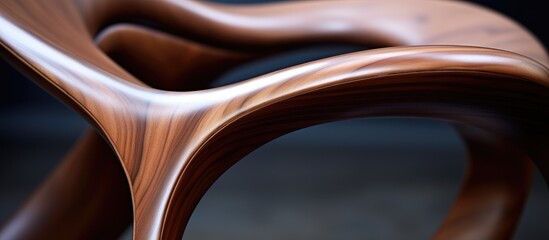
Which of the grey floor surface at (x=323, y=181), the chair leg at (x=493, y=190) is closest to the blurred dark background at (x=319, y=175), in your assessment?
the grey floor surface at (x=323, y=181)

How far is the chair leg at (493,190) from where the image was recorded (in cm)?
54

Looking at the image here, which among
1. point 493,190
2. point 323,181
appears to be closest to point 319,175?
point 323,181

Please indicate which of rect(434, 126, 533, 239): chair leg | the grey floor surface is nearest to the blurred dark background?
the grey floor surface

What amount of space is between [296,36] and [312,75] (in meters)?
0.30

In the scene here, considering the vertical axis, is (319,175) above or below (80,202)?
above

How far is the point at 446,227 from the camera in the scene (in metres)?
0.58

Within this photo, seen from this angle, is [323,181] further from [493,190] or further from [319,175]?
[493,190]

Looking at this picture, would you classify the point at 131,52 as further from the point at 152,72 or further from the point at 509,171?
the point at 509,171

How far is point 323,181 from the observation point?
4.41 ft

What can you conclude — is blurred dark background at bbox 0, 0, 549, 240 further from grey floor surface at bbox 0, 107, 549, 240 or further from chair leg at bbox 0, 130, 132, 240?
chair leg at bbox 0, 130, 132, 240

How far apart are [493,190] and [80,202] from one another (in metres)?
0.34

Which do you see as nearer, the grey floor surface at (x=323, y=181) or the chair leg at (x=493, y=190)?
the chair leg at (x=493, y=190)

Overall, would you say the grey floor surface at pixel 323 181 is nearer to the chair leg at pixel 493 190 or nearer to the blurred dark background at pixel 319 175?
the blurred dark background at pixel 319 175

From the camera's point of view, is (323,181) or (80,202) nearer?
(80,202)
